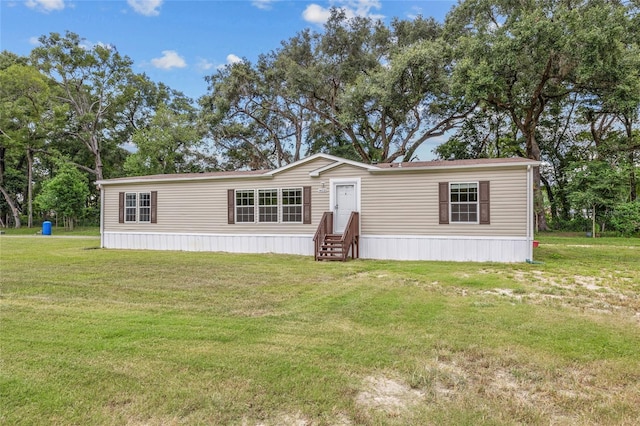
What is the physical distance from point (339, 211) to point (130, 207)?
26.1 ft

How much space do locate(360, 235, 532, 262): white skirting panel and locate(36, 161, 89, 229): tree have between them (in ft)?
64.8

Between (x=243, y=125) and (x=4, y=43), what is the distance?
19014 millimetres

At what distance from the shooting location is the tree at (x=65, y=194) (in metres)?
21.4

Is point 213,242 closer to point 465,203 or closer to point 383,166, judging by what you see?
point 383,166

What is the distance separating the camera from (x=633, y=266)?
8375mm

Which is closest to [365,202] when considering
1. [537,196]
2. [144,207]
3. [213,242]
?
[213,242]

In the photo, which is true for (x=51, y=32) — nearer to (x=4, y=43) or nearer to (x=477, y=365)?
(x=4, y=43)

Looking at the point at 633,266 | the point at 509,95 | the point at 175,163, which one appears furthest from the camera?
the point at 175,163

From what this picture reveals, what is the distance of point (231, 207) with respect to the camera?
40.1ft

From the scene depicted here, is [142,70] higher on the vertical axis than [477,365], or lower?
higher

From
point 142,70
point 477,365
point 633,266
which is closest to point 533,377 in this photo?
point 477,365

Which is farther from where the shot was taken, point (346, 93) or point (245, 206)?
point (346, 93)

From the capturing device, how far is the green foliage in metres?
15.6

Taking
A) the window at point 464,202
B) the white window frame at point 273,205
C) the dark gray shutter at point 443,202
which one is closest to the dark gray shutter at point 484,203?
the window at point 464,202
